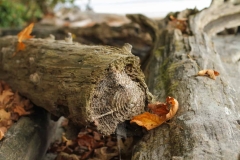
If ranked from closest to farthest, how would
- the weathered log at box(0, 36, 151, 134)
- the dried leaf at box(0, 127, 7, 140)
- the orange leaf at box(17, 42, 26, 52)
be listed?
the weathered log at box(0, 36, 151, 134) < the dried leaf at box(0, 127, 7, 140) < the orange leaf at box(17, 42, 26, 52)

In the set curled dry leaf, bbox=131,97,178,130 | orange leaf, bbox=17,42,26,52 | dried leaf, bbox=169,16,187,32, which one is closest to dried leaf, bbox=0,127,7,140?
orange leaf, bbox=17,42,26,52

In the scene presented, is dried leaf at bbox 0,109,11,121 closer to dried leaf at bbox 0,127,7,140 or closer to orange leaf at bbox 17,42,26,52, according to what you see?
dried leaf at bbox 0,127,7,140

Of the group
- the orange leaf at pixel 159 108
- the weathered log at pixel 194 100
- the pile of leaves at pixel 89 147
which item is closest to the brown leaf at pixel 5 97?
the pile of leaves at pixel 89 147

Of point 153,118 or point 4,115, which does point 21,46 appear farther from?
point 153,118

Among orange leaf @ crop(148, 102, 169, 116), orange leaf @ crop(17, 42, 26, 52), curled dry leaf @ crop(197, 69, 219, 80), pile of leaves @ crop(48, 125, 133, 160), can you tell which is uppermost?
curled dry leaf @ crop(197, 69, 219, 80)

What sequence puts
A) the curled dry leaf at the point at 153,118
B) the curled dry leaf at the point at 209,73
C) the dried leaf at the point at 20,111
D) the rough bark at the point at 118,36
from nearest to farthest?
the curled dry leaf at the point at 153,118 < the curled dry leaf at the point at 209,73 < the dried leaf at the point at 20,111 < the rough bark at the point at 118,36

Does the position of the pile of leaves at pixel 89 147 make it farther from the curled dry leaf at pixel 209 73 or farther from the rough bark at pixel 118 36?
the rough bark at pixel 118 36

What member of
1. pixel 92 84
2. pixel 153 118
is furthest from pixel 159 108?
pixel 92 84
